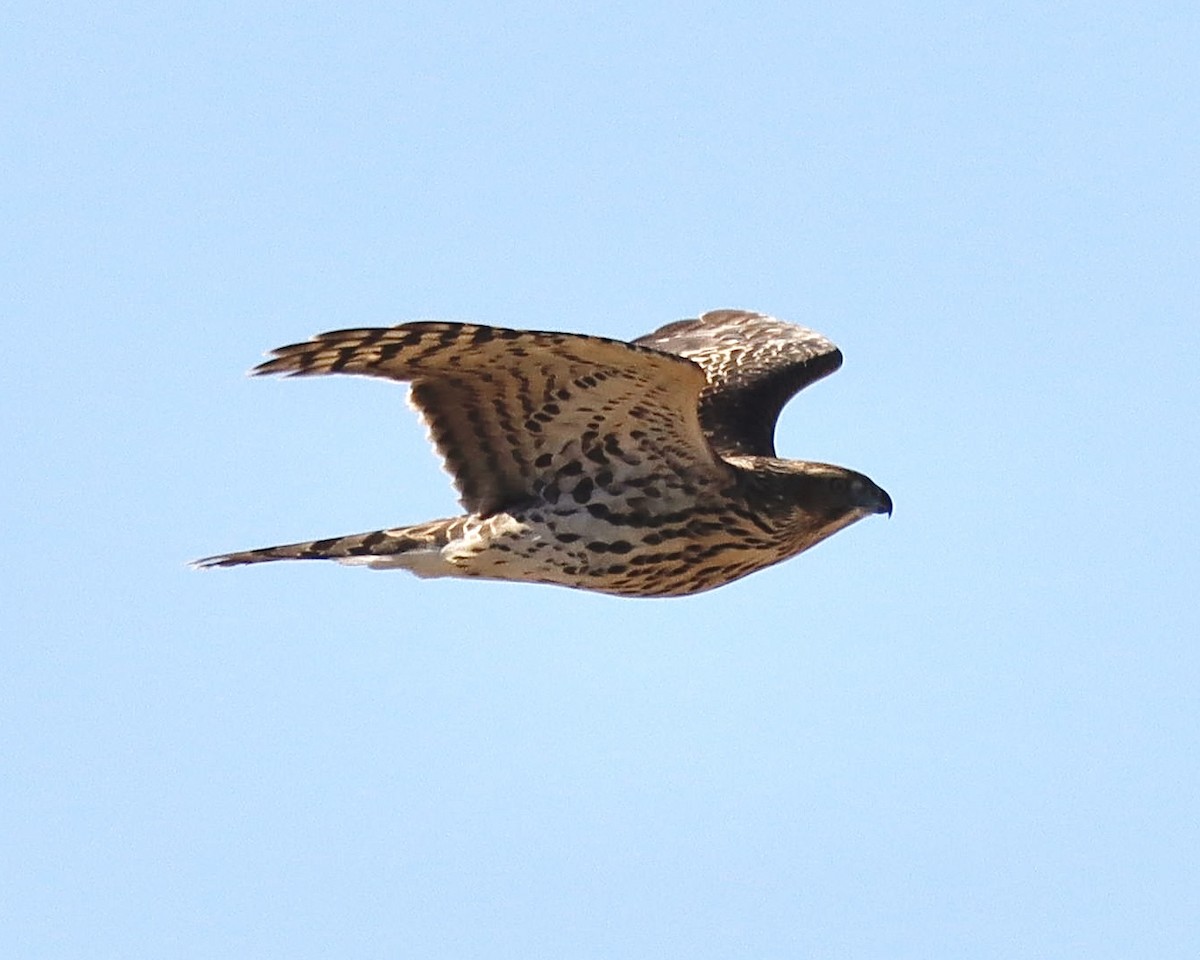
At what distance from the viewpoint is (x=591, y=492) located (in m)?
10.8

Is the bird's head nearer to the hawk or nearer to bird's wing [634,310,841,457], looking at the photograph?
the hawk

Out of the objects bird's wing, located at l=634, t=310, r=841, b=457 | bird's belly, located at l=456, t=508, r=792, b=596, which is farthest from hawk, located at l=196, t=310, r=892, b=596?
bird's wing, located at l=634, t=310, r=841, b=457

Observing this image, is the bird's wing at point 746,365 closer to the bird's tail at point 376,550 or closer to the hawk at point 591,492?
the hawk at point 591,492

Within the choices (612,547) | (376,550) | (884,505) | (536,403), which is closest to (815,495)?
(884,505)

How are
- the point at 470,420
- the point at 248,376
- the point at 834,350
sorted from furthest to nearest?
the point at 834,350
the point at 470,420
the point at 248,376

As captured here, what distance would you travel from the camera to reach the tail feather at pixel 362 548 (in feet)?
35.7

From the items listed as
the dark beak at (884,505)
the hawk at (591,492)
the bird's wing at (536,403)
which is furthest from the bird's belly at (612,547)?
the dark beak at (884,505)

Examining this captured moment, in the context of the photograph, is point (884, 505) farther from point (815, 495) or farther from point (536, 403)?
point (536, 403)

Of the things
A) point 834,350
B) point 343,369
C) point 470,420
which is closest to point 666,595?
point 470,420

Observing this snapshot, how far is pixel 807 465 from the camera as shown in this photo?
1119 centimetres

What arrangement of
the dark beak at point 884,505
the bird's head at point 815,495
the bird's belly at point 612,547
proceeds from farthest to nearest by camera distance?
the dark beak at point 884,505
the bird's head at point 815,495
the bird's belly at point 612,547

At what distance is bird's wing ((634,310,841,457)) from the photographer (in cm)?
1226

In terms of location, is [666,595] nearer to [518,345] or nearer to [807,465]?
[807,465]

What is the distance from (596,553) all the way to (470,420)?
32.8 inches
